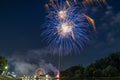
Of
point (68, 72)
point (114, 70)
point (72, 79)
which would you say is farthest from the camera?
point (68, 72)

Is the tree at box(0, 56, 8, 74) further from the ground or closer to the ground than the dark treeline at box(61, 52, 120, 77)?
further from the ground

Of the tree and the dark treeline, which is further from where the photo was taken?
the tree

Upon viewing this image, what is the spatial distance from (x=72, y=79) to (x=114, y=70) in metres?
59.8

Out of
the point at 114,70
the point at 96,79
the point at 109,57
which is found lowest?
the point at 96,79

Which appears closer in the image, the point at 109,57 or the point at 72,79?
the point at 72,79

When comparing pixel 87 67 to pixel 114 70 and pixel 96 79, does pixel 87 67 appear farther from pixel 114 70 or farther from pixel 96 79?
pixel 96 79

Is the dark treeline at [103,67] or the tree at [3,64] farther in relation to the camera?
the tree at [3,64]

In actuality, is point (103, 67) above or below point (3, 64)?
below

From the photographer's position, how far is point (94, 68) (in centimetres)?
10212

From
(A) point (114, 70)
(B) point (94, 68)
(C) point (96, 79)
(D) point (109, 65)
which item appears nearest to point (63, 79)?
(C) point (96, 79)

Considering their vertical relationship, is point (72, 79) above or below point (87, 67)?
below

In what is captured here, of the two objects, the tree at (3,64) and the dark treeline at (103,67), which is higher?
the tree at (3,64)

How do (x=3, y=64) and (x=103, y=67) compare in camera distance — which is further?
(x=103, y=67)

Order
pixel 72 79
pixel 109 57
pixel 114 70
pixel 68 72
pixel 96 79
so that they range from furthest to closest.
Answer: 1. pixel 68 72
2. pixel 109 57
3. pixel 114 70
4. pixel 72 79
5. pixel 96 79
